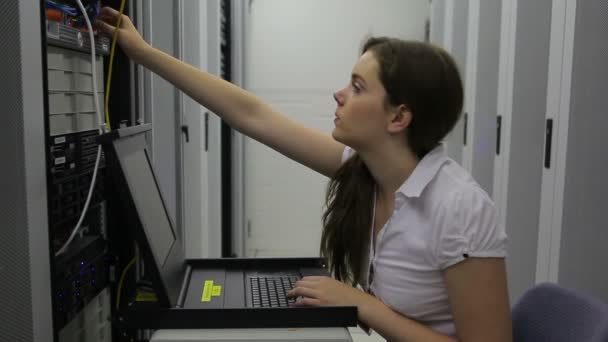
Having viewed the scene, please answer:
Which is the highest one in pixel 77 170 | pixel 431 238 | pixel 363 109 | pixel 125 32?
pixel 125 32

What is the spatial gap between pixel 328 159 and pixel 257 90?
2.71 m

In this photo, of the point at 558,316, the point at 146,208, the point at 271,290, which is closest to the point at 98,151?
the point at 146,208

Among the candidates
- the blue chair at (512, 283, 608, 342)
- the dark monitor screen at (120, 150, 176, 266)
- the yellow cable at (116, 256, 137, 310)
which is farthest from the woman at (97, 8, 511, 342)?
the yellow cable at (116, 256, 137, 310)

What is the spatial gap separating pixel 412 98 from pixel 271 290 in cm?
40

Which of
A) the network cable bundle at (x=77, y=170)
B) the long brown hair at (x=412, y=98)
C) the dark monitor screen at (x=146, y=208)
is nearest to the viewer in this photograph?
the dark monitor screen at (x=146, y=208)

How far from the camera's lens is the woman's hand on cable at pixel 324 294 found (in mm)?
950

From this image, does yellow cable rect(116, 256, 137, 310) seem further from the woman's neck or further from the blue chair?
the blue chair

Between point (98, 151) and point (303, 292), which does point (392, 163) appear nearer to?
point (303, 292)

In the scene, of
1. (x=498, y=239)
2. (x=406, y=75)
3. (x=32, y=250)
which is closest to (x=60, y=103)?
(x=32, y=250)

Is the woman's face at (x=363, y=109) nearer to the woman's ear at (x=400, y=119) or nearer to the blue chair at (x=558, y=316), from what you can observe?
the woman's ear at (x=400, y=119)

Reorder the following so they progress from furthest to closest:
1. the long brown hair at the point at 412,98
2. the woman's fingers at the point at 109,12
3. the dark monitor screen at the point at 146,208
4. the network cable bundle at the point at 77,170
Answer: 1. the woman's fingers at the point at 109,12
2. the long brown hair at the point at 412,98
3. the network cable bundle at the point at 77,170
4. the dark monitor screen at the point at 146,208

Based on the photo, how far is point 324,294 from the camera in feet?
3.16

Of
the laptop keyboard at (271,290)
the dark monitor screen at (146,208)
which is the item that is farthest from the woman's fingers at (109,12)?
the laptop keyboard at (271,290)

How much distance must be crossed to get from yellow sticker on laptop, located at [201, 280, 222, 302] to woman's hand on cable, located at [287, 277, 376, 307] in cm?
13
